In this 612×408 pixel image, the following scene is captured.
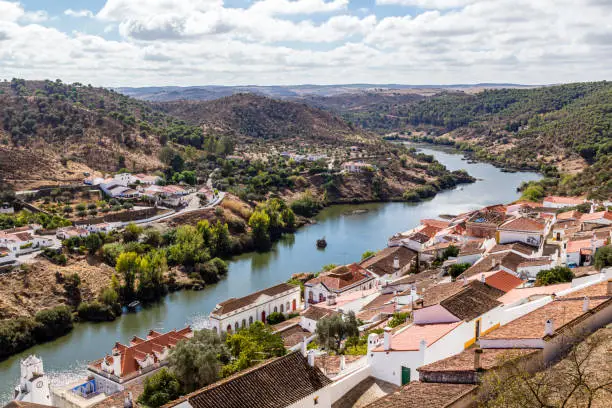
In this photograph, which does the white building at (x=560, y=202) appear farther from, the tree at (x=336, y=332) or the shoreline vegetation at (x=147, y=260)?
the tree at (x=336, y=332)

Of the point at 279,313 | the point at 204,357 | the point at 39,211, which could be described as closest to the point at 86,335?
the point at 279,313

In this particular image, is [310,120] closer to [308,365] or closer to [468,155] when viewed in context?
[468,155]

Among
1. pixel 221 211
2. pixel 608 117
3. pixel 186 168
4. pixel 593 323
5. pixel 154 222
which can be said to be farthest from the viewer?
pixel 608 117

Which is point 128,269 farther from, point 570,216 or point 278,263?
point 570,216

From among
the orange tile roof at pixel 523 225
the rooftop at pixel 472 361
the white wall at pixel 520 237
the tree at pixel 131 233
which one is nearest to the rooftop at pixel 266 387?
the rooftop at pixel 472 361

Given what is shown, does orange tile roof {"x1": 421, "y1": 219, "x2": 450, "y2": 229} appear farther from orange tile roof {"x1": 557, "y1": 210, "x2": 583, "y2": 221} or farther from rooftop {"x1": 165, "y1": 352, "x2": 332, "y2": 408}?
rooftop {"x1": 165, "y1": 352, "x2": 332, "y2": 408}

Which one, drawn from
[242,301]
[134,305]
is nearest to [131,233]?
[134,305]
